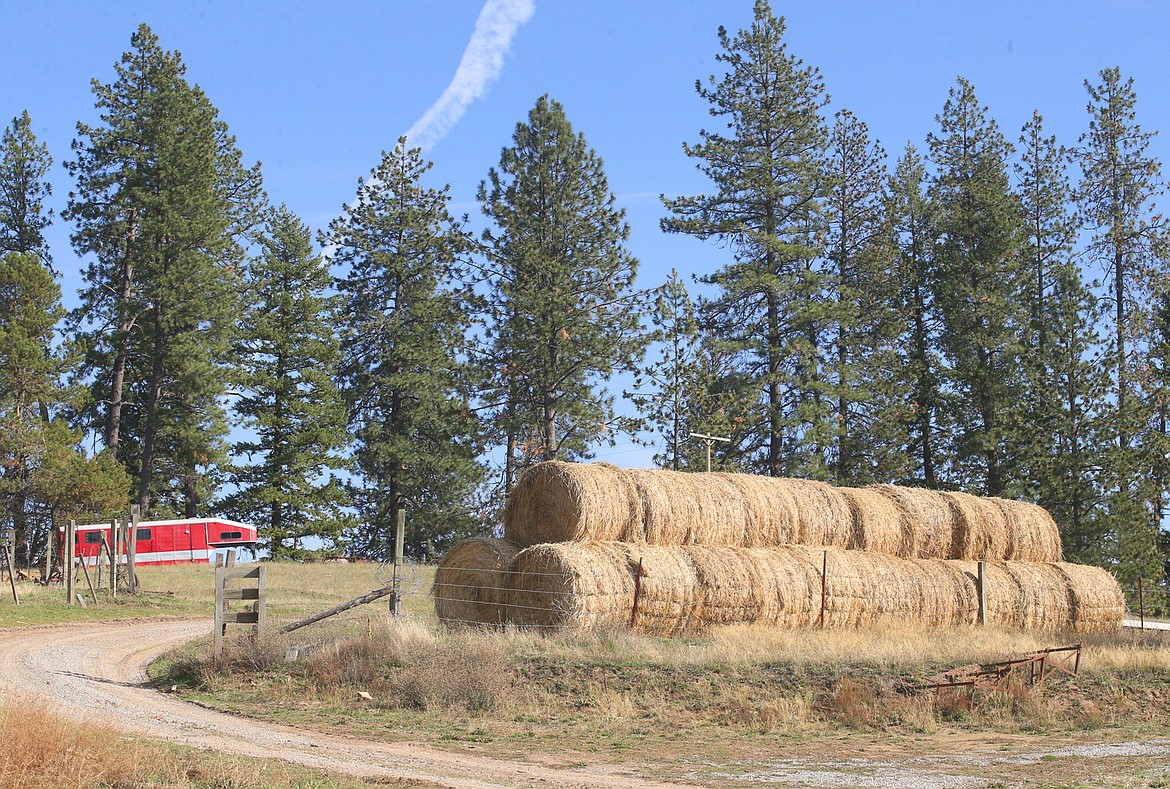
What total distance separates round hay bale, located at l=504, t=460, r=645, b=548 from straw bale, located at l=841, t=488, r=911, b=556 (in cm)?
583

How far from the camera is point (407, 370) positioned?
4572 centimetres

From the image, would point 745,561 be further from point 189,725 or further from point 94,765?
point 94,765

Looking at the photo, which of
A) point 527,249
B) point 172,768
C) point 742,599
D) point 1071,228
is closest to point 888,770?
point 172,768

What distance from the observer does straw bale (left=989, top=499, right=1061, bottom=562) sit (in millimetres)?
26562

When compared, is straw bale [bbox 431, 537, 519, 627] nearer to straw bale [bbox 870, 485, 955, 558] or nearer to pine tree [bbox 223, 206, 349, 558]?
straw bale [bbox 870, 485, 955, 558]

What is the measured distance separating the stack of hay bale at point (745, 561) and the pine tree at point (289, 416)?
2614 centimetres

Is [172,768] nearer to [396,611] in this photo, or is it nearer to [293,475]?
[396,611]

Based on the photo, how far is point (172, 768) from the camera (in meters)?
9.41

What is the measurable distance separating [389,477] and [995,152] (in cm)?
2566

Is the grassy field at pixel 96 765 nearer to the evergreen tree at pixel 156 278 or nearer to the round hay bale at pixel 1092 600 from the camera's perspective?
the round hay bale at pixel 1092 600

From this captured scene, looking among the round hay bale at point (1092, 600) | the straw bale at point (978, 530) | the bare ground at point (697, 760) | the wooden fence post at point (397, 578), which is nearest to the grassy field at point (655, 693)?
the bare ground at point (697, 760)

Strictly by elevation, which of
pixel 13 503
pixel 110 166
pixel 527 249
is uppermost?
pixel 110 166

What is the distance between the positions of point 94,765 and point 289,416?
37.8m

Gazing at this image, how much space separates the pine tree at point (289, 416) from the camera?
4528 centimetres
